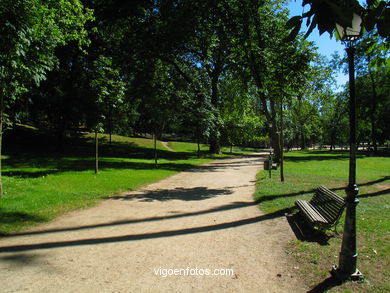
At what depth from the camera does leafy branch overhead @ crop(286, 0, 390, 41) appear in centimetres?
212

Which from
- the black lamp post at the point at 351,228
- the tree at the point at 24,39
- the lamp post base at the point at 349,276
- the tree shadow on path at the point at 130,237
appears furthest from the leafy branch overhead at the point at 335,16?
the tree at the point at 24,39

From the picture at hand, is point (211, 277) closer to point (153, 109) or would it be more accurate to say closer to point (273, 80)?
point (273, 80)

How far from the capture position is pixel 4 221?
6.66 meters

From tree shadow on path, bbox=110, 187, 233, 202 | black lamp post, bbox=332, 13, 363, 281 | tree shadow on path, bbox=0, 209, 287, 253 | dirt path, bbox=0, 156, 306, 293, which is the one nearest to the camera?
dirt path, bbox=0, 156, 306, 293

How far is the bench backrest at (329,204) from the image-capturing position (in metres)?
5.71

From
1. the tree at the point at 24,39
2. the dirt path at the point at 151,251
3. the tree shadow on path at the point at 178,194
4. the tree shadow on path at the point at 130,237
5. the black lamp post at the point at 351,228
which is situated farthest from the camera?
the tree shadow on path at the point at 178,194

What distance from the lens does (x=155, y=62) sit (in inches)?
980

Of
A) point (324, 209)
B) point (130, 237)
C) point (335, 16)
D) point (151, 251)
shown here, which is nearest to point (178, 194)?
point (130, 237)

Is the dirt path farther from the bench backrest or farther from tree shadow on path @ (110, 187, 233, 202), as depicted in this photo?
tree shadow on path @ (110, 187, 233, 202)

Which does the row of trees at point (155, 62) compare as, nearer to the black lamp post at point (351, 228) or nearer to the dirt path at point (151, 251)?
the black lamp post at point (351, 228)

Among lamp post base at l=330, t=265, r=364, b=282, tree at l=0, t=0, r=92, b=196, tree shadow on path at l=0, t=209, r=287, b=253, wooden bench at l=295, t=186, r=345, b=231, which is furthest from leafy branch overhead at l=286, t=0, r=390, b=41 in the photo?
tree at l=0, t=0, r=92, b=196

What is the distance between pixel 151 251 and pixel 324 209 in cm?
400

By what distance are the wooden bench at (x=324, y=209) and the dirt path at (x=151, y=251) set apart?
63 centimetres

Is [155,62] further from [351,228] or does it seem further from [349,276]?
[349,276]
